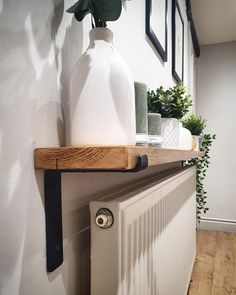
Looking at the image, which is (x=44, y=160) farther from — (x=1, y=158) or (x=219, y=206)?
(x=219, y=206)

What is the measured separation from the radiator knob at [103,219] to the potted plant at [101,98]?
0.57ft

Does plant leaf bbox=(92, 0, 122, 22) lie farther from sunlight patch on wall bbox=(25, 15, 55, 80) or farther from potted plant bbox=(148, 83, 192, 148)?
potted plant bbox=(148, 83, 192, 148)

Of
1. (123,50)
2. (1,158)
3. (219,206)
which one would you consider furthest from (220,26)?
(1,158)

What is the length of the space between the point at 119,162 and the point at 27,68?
231 mm

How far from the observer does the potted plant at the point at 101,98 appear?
1.52 ft

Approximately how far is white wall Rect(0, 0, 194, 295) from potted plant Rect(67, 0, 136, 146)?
0.06 m

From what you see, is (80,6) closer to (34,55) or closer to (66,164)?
(34,55)

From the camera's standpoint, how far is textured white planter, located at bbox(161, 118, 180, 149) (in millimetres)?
869

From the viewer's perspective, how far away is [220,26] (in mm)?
2859

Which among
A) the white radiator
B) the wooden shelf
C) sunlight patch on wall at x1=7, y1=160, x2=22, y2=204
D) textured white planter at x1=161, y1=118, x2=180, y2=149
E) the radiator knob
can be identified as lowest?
the white radiator

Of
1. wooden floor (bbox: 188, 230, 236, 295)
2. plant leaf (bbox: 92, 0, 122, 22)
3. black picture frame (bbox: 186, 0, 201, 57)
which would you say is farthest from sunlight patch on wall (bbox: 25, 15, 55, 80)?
black picture frame (bbox: 186, 0, 201, 57)

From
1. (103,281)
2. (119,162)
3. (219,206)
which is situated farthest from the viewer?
(219,206)

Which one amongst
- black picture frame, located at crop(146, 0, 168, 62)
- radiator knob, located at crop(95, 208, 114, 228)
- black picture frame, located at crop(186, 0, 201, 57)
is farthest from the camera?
black picture frame, located at crop(186, 0, 201, 57)

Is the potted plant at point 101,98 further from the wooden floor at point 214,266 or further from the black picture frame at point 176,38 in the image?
the wooden floor at point 214,266
